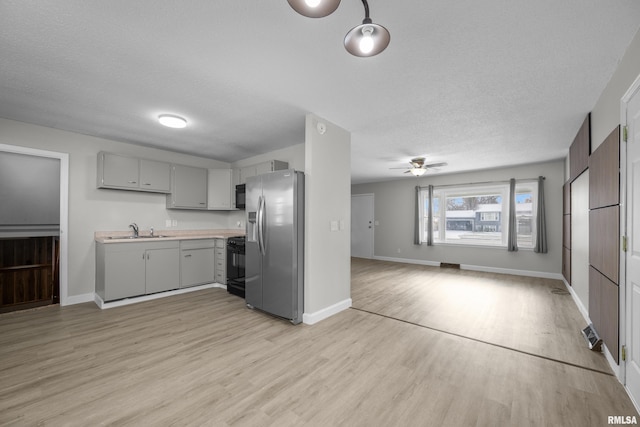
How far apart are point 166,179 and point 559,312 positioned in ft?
20.2

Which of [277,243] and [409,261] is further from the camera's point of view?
[409,261]

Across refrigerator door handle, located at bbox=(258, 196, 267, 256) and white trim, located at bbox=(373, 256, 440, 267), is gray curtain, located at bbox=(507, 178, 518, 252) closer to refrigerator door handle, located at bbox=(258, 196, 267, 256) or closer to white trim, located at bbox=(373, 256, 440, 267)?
white trim, located at bbox=(373, 256, 440, 267)

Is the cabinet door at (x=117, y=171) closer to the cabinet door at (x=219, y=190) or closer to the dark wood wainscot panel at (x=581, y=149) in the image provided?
the cabinet door at (x=219, y=190)

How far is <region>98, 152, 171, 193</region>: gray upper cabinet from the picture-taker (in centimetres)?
387

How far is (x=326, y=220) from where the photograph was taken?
3.29 m

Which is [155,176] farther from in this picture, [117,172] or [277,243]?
[277,243]

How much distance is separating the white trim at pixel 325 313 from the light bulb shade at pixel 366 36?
2.65m

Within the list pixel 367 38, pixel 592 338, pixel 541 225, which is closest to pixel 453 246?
pixel 541 225

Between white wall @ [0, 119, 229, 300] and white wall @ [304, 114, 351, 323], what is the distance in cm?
318

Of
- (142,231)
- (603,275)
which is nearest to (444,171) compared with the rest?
(603,275)

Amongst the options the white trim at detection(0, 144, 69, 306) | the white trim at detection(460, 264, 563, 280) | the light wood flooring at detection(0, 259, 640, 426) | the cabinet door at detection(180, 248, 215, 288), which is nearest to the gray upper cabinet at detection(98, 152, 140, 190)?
the white trim at detection(0, 144, 69, 306)

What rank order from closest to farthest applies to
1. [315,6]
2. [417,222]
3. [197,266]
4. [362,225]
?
1. [315,6]
2. [197,266]
3. [417,222]
4. [362,225]

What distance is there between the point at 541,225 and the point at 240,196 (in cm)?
611

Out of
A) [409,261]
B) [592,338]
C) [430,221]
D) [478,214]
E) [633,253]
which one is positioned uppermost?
[478,214]
